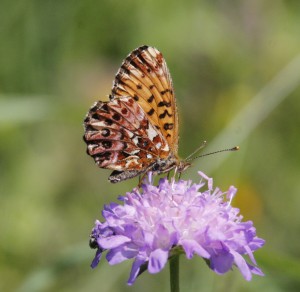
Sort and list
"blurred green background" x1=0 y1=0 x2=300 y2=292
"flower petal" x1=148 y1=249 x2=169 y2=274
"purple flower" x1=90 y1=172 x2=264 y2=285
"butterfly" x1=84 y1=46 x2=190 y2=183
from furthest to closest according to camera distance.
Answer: "blurred green background" x1=0 y1=0 x2=300 y2=292, "butterfly" x1=84 y1=46 x2=190 y2=183, "purple flower" x1=90 y1=172 x2=264 y2=285, "flower petal" x1=148 y1=249 x2=169 y2=274

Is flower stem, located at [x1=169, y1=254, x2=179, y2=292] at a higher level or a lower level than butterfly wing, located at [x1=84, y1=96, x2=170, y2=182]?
lower

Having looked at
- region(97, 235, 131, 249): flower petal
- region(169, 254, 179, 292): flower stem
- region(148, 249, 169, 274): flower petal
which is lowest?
region(169, 254, 179, 292): flower stem

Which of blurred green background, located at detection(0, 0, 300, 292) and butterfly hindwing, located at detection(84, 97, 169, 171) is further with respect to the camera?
blurred green background, located at detection(0, 0, 300, 292)

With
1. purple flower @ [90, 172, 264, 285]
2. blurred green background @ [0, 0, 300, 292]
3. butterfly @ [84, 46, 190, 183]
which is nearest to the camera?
purple flower @ [90, 172, 264, 285]

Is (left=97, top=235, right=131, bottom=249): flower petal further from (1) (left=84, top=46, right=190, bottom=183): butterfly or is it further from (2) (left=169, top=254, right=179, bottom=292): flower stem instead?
(1) (left=84, top=46, right=190, bottom=183): butterfly

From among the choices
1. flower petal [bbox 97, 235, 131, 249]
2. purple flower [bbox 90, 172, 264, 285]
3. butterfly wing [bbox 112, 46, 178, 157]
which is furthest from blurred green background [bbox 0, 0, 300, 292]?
flower petal [bbox 97, 235, 131, 249]

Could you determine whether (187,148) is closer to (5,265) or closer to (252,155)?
(252,155)

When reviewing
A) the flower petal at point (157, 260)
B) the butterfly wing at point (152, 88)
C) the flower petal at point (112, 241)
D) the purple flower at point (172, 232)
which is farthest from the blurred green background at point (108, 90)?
the flower petal at point (157, 260)

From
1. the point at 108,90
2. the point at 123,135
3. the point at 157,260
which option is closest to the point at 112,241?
the point at 157,260
